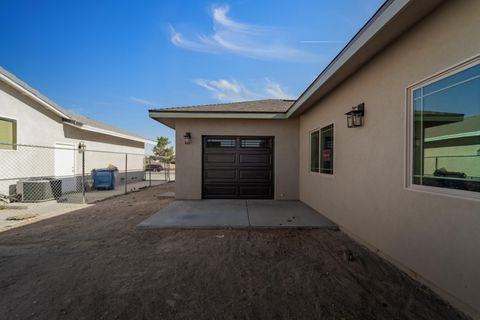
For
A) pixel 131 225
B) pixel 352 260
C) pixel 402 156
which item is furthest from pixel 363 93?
pixel 131 225

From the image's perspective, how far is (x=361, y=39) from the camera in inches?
127

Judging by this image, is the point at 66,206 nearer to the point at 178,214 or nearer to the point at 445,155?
the point at 178,214

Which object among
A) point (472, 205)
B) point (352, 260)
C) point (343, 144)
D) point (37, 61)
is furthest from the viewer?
point (37, 61)

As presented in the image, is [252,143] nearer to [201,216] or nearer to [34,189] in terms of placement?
[201,216]

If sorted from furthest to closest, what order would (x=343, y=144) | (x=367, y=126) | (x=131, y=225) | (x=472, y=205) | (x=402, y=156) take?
(x=131, y=225), (x=343, y=144), (x=367, y=126), (x=402, y=156), (x=472, y=205)

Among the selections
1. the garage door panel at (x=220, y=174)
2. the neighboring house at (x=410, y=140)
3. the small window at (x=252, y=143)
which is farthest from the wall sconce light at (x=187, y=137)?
the neighboring house at (x=410, y=140)

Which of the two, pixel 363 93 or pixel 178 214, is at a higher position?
pixel 363 93

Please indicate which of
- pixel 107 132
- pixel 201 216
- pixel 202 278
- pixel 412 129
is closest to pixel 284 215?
pixel 201 216

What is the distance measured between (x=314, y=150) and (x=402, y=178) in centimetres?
349

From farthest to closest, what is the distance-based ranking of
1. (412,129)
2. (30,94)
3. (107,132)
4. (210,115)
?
(107,132), (30,94), (210,115), (412,129)

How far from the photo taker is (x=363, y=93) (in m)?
3.95

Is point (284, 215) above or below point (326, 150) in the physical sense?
below

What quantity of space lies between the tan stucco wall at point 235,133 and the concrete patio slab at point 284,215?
3.06ft

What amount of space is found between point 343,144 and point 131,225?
5.08m
